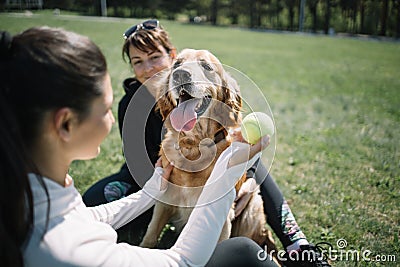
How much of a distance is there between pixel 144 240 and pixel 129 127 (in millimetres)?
978

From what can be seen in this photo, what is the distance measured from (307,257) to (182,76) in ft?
5.80

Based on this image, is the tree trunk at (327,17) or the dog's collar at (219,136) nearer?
the dog's collar at (219,136)

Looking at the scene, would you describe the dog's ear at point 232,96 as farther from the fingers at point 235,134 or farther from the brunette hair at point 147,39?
the brunette hair at point 147,39

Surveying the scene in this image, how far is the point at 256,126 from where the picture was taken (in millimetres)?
2658

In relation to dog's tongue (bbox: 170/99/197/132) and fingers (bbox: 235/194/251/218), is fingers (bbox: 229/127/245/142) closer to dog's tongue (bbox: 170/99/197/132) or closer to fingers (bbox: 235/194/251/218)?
dog's tongue (bbox: 170/99/197/132)

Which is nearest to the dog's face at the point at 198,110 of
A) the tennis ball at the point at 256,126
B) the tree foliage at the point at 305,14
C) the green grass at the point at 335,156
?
the tennis ball at the point at 256,126

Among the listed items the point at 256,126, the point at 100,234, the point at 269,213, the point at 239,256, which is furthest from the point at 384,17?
the point at 100,234

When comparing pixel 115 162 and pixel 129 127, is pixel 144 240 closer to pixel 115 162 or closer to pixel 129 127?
pixel 129 127

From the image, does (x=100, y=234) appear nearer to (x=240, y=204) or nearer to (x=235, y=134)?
(x=235, y=134)

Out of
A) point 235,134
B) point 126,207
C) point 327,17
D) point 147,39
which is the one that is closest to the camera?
point 126,207

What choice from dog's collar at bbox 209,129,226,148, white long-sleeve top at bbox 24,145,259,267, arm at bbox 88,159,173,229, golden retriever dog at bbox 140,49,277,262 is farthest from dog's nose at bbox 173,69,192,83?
white long-sleeve top at bbox 24,145,259,267

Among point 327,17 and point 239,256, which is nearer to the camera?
point 239,256

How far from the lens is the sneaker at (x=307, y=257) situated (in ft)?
9.78

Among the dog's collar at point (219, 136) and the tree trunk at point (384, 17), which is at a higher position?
the tree trunk at point (384, 17)
